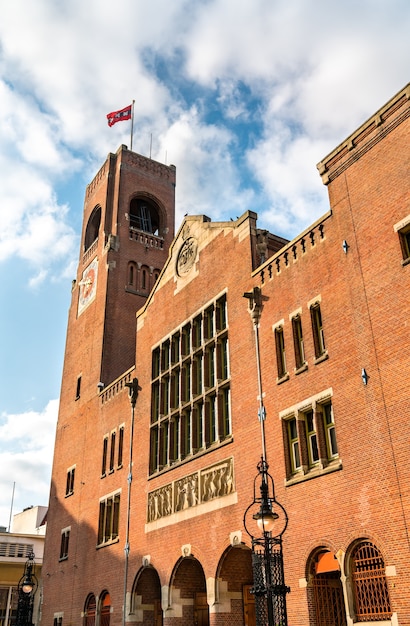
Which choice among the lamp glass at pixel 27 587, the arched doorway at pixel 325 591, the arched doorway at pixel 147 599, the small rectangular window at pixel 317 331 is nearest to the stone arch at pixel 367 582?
the arched doorway at pixel 325 591

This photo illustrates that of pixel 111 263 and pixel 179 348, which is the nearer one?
pixel 179 348

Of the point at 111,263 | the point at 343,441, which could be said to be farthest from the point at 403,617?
the point at 111,263

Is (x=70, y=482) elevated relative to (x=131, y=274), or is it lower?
lower

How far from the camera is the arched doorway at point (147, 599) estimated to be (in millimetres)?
25172

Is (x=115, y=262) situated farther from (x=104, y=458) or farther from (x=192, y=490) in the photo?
(x=192, y=490)

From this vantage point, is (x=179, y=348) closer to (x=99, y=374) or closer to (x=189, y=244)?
(x=189, y=244)

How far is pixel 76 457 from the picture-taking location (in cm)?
3484

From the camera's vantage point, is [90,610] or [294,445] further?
[90,610]

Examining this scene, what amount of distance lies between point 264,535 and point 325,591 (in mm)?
5532

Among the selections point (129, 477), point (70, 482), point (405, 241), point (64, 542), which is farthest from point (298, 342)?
point (64, 542)

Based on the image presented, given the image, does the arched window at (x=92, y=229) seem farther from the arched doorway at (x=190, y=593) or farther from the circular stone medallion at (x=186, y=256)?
the arched doorway at (x=190, y=593)

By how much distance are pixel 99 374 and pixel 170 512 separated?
12.6m

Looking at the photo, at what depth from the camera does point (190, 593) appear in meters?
23.1

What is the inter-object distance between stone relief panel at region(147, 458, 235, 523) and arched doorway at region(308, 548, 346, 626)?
4.40m
